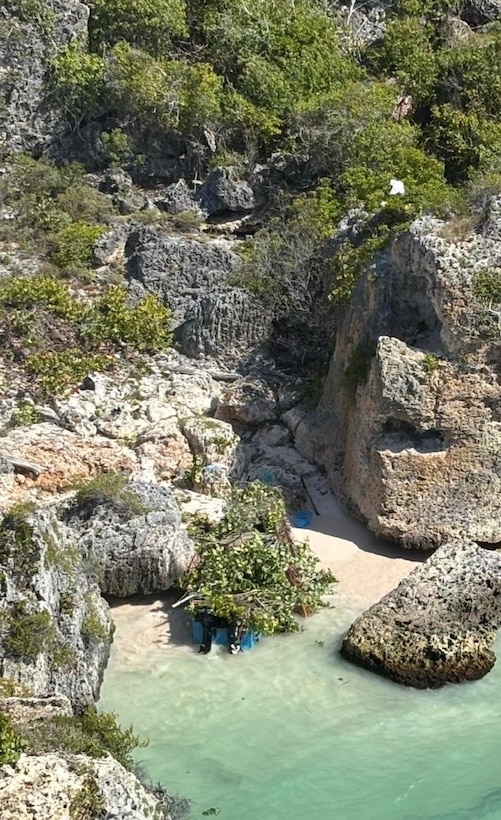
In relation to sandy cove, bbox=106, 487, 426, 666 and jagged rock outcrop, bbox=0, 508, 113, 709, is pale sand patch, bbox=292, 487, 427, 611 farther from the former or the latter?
jagged rock outcrop, bbox=0, 508, 113, 709

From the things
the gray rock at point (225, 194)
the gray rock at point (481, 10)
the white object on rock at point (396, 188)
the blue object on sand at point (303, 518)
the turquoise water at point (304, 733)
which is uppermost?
the gray rock at point (481, 10)

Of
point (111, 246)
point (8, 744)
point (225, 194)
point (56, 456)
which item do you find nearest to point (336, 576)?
point (56, 456)

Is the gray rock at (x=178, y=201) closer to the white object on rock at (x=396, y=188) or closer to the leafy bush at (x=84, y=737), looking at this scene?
the white object on rock at (x=396, y=188)

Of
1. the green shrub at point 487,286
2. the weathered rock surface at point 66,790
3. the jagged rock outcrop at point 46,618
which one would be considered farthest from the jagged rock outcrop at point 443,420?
the weathered rock surface at point 66,790

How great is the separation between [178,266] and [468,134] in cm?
901

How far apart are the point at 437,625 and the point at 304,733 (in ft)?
7.94

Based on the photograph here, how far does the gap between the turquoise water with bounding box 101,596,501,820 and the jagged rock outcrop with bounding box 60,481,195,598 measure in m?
0.98

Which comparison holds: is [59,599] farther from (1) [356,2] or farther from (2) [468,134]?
(1) [356,2]

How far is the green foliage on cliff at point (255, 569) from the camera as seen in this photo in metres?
11.8

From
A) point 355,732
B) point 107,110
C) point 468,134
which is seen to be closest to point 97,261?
point 107,110

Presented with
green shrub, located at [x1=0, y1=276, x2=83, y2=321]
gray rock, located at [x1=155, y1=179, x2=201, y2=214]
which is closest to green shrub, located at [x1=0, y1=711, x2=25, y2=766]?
green shrub, located at [x1=0, y1=276, x2=83, y2=321]

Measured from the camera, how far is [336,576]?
44.3 ft

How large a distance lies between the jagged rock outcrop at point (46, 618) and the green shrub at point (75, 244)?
10.9 metres

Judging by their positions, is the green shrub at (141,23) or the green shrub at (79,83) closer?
the green shrub at (79,83)
